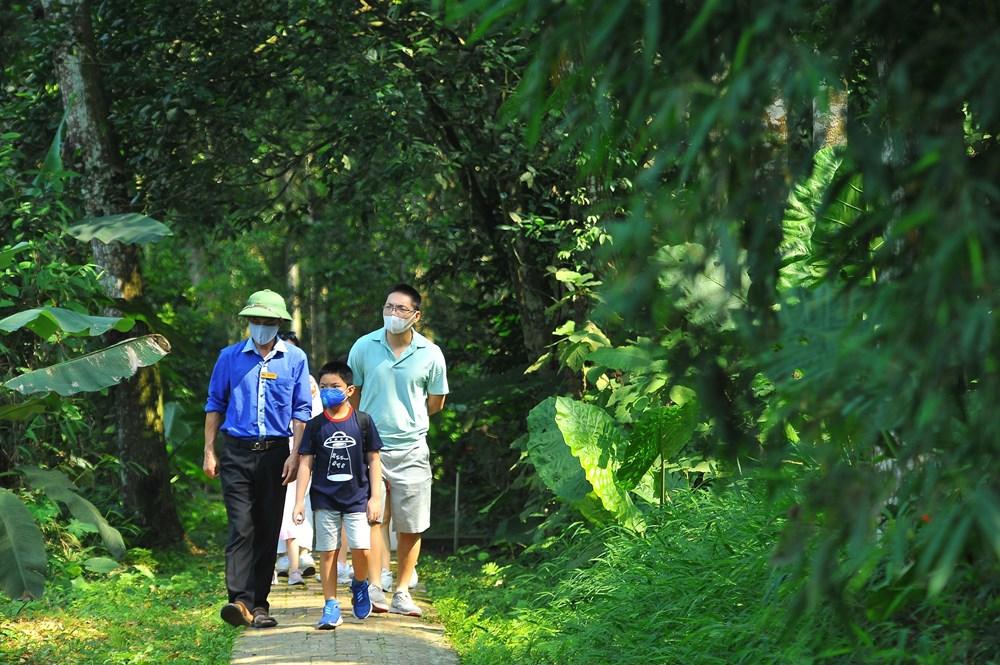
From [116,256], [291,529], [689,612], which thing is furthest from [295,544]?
[689,612]

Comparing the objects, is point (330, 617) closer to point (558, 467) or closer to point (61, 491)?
point (558, 467)

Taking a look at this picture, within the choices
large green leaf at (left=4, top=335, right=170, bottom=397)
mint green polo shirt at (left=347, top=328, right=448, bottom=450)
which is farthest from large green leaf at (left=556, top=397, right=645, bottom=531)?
large green leaf at (left=4, top=335, right=170, bottom=397)

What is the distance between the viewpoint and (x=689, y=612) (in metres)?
6.83

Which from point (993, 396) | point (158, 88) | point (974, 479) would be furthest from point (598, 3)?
point (158, 88)

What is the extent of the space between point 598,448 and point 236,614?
2.58 meters

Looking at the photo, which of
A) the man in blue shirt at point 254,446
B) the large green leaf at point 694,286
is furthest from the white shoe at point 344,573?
the large green leaf at point 694,286

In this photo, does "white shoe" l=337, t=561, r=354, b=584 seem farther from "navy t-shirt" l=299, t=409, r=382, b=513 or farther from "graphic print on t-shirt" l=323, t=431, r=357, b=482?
"graphic print on t-shirt" l=323, t=431, r=357, b=482

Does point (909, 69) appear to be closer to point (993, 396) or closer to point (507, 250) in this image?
point (993, 396)

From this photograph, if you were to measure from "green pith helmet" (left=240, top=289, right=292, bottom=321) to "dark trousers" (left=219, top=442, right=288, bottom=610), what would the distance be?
34.2 inches

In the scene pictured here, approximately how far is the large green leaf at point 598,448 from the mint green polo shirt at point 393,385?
36.9 inches

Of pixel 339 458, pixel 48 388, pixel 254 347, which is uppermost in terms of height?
pixel 254 347

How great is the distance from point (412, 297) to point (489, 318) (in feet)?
16.5

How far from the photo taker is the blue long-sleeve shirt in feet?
28.9

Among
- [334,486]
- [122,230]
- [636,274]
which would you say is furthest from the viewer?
[122,230]
